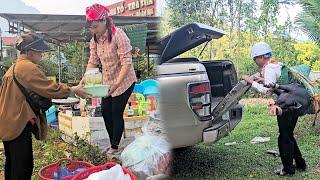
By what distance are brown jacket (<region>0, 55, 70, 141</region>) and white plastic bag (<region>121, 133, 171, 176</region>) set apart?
0.27m

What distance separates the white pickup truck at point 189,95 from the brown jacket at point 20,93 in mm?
323

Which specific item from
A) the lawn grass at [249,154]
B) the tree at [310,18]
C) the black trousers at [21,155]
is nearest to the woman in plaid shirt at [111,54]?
the black trousers at [21,155]

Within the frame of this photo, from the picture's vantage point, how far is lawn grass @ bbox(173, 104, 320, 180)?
1.88 meters

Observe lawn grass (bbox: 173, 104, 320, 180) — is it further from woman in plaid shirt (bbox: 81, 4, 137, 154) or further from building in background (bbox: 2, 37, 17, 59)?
building in background (bbox: 2, 37, 17, 59)

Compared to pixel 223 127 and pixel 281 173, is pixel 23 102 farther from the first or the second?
pixel 281 173

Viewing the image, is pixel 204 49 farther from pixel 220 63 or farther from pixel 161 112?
pixel 161 112

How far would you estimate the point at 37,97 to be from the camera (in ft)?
4.68

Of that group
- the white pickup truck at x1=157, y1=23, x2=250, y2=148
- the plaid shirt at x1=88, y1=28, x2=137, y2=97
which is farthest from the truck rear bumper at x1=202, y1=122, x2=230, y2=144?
the plaid shirt at x1=88, y1=28, x2=137, y2=97

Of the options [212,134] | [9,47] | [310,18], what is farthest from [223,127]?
[9,47]

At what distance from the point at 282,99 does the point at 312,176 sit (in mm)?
497

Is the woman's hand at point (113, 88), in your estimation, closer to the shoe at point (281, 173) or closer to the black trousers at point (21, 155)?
the black trousers at point (21, 155)

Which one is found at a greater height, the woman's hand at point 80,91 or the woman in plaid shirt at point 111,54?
the woman in plaid shirt at point 111,54

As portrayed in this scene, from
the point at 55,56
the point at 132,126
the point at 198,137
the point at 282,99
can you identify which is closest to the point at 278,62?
the point at 282,99

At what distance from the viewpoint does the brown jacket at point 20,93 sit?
137 centimetres
